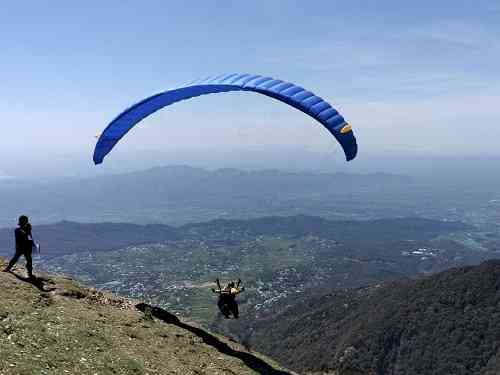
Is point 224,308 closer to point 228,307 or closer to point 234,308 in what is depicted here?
point 228,307

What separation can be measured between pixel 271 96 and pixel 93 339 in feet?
42.7

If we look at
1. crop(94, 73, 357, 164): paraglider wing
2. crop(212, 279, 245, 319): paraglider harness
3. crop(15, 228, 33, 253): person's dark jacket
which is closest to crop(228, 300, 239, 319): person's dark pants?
crop(212, 279, 245, 319): paraglider harness

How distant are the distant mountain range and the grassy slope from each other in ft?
391

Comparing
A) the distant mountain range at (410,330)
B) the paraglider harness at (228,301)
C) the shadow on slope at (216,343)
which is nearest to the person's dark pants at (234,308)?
the paraglider harness at (228,301)

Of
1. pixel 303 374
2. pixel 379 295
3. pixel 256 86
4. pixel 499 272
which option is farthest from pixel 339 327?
pixel 256 86

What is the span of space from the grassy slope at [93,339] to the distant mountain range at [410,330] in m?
119

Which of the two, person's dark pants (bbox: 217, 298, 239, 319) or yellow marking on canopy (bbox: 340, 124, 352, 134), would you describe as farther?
person's dark pants (bbox: 217, 298, 239, 319)

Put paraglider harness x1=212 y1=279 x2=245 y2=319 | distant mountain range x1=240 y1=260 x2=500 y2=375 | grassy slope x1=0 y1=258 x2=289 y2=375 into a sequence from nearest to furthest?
grassy slope x1=0 y1=258 x2=289 y2=375 < paraglider harness x1=212 y1=279 x2=245 y2=319 < distant mountain range x1=240 y1=260 x2=500 y2=375

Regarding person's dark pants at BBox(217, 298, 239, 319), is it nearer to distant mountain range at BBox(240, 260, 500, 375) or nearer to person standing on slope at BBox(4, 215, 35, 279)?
person standing on slope at BBox(4, 215, 35, 279)

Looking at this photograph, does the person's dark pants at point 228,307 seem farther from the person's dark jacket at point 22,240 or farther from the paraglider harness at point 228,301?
the person's dark jacket at point 22,240

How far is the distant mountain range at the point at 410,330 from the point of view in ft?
469

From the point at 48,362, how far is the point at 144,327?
23.4ft

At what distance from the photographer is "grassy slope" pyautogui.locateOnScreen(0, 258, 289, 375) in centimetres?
1566

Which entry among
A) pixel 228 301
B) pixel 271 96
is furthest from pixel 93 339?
pixel 271 96
